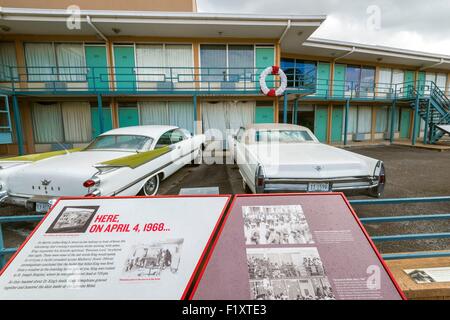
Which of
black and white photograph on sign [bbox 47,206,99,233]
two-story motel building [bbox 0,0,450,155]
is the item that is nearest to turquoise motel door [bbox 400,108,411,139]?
two-story motel building [bbox 0,0,450,155]

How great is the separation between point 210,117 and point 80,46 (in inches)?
264

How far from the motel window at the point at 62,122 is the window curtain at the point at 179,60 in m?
4.39

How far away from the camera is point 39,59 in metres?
9.96

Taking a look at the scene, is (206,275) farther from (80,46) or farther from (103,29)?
(80,46)

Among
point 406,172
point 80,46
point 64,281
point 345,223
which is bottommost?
point 406,172

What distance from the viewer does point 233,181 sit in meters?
6.02

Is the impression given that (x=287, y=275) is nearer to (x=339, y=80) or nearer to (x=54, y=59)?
(x=54, y=59)

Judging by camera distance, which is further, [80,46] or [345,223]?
[80,46]

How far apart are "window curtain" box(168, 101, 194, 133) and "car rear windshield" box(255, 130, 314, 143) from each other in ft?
20.9

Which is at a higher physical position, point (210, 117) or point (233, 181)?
Answer: point (210, 117)

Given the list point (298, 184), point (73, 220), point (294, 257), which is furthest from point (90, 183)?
point (298, 184)

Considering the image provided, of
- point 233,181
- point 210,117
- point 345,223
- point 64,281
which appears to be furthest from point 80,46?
point 345,223
